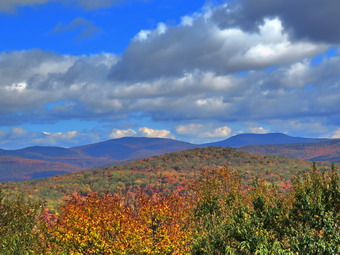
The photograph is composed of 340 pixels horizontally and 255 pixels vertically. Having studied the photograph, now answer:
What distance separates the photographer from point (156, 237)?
135ft

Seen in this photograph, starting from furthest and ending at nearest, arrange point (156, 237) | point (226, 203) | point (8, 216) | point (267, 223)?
point (226, 203) < point (8, 216) < point (267, 223) < point (156, 237)

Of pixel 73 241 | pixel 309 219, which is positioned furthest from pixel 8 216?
pixel 309 219

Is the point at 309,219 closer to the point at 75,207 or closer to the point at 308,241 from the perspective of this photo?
the point at 308,241

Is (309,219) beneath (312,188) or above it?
beneath

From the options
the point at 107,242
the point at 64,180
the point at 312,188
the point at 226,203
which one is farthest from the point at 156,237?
the point at 64,180

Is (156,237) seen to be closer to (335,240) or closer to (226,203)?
(335,240)

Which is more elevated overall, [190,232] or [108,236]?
[108,236]

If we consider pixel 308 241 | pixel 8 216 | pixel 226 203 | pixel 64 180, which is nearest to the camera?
pixel 308 241

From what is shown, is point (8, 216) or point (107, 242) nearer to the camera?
point (107, 242)

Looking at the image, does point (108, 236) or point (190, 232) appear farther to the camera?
point (190, 232)

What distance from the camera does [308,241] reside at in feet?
110

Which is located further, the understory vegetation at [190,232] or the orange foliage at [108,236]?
the orange foliage at [108,236]

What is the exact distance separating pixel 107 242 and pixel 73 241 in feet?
10.7

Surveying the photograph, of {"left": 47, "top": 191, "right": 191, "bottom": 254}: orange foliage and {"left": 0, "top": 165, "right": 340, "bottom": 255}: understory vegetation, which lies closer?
{"left": 0, "top": 165, "right": 340, "bottom": 255}: understory vegetation
